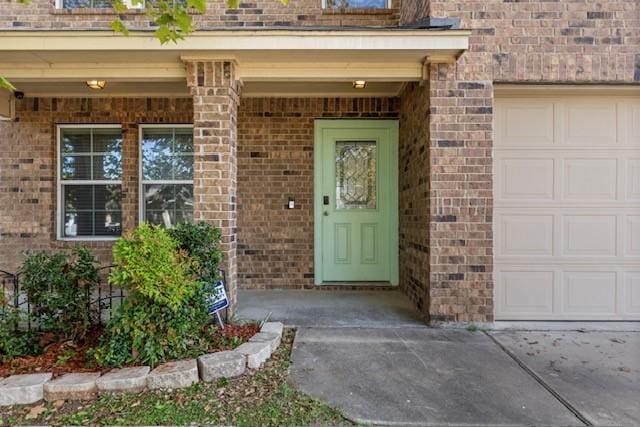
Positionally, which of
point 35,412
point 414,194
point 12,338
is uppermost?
point 414,194

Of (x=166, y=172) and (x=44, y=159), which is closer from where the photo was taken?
(x=44, y=159)

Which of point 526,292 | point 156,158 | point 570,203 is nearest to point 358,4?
point 156,158

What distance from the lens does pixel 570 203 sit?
434 centimetres

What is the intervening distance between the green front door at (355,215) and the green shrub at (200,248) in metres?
2.42

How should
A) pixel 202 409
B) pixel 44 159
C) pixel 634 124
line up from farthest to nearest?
1. pixel 44 159
2. pixel 634 124
3. pixel 202 409

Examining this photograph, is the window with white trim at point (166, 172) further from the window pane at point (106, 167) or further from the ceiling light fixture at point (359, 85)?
the ceiling light fixture at point (359, 85)

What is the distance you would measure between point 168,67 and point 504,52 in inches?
146

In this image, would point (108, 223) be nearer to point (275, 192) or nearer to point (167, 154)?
point (167, 154)

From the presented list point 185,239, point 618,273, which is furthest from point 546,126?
point 185,239

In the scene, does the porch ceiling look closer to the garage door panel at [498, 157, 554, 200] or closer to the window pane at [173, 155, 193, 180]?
the garage door panel at [498, 157, 554, 200]

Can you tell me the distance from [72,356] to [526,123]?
200 inches

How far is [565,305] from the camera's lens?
436 centimetres

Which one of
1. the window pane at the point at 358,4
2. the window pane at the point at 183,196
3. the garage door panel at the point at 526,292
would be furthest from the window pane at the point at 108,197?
the garage door panel at the point at 526,292

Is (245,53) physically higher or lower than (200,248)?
higher
